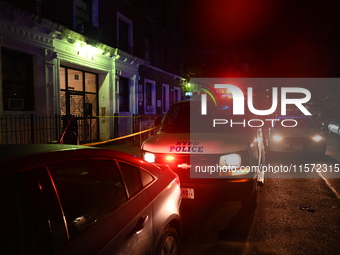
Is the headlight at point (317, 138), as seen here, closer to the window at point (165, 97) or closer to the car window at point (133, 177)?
the car window at point (133, 177)

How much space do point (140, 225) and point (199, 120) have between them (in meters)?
3.98

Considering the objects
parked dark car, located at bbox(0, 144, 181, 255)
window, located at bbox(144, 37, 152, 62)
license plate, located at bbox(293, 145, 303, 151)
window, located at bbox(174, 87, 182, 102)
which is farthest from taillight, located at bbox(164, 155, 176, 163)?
window, located at bbox(174, 87, 182, 102)

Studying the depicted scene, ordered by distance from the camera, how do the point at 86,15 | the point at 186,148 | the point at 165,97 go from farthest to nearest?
the point at 165,97
the point at 86,15
the point at 186,148

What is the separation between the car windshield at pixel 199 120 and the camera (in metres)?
5.70

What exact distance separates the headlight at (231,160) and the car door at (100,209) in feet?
7.29

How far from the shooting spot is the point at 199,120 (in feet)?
19.7

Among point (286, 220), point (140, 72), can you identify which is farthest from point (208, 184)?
point (140, 72)

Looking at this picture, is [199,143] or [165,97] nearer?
[199,143]

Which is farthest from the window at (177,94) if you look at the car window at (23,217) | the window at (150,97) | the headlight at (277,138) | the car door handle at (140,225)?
the car window at (23,217)

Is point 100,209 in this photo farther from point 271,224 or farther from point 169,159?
point 271,224

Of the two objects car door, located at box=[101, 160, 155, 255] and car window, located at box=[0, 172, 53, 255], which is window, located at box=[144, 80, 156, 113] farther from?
car window, located at box=[0, 172, 53, 255]

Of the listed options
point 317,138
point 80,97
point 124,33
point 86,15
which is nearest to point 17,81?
point 80,97

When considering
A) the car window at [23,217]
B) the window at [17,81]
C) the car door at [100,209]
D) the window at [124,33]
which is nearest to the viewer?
the car window at [23,217]

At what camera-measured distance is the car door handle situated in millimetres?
2157
